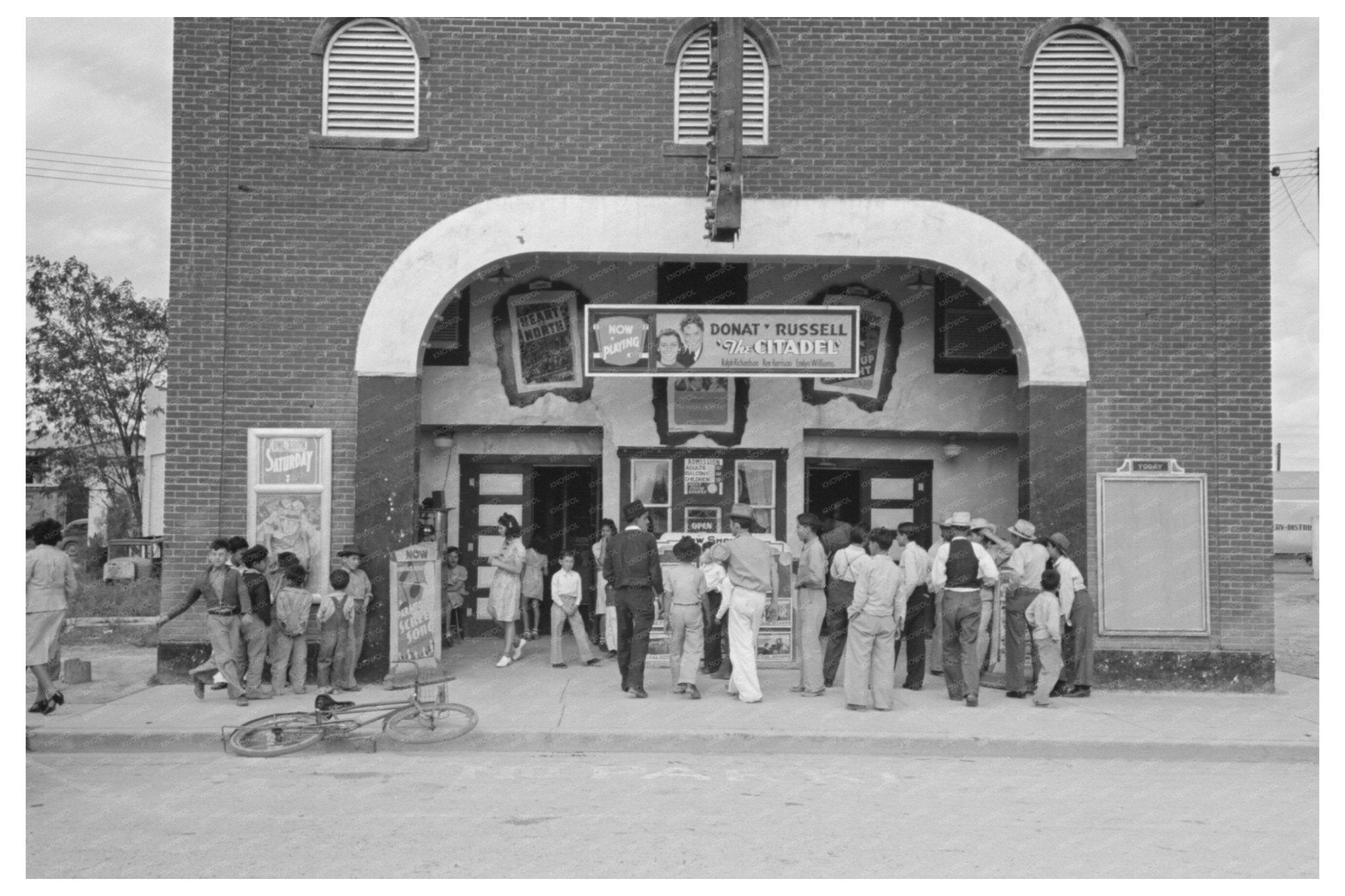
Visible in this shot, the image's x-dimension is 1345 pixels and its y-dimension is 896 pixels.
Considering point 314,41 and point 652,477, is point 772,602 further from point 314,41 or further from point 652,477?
point 314,41

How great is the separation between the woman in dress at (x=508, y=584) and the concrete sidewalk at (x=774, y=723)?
935mm

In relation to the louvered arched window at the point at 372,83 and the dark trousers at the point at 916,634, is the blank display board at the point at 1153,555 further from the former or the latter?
the louvered arched window at the point at 372,83

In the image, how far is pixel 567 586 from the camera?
1245 cm

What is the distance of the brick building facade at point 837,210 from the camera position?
11852 mm

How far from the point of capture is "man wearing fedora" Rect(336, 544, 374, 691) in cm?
1126

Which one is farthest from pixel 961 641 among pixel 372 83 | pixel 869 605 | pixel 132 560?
pixel 132 560

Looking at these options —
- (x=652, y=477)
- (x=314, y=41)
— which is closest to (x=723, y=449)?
(x=652, y=477)

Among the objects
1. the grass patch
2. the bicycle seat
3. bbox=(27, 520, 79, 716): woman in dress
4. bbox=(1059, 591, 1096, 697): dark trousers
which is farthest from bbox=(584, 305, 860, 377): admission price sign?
the grass patch

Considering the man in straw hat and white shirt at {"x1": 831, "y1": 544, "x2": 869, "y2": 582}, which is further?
the man in straw hat

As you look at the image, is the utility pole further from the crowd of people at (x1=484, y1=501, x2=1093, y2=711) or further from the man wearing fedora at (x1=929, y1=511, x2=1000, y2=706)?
the man wearing fedora at (x1=929, y1=511, x2=1000, y2=706)

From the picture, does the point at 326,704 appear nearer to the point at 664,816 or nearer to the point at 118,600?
the point at 664,816

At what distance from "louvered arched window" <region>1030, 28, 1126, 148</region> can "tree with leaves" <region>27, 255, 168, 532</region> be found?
18476mm

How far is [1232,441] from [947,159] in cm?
423

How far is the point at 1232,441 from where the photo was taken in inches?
476
